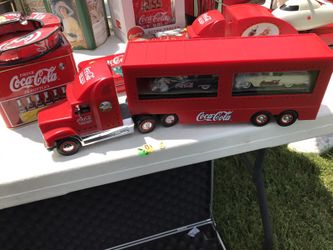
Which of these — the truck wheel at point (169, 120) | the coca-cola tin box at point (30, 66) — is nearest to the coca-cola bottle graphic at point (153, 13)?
the coca-cola tin box at point (30, 66)

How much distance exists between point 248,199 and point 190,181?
0.39 meters

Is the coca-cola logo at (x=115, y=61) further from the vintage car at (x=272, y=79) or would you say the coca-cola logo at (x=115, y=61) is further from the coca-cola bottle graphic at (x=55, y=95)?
the vintage car at (x=272, y=79)

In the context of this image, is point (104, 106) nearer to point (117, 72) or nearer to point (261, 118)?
point (117, 72)

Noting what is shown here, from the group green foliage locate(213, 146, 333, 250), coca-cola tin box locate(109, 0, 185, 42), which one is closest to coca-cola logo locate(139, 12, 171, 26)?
coca-cola tin box locate(109, 0, 185, 42)

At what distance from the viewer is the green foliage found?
1.01 metres

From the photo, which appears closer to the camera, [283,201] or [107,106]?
[107,106]

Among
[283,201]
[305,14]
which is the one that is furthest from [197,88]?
[283,201]

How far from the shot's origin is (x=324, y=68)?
1.69 ft

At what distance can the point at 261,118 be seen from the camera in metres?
0.58

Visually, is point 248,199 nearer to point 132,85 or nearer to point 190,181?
point 190,181

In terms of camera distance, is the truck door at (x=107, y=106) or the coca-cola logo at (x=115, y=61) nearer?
the truck door at (x=107, y=106)

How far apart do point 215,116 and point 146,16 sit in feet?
1.31

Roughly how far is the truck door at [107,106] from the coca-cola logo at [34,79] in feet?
0.41

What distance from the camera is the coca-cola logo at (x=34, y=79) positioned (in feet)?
1.84
